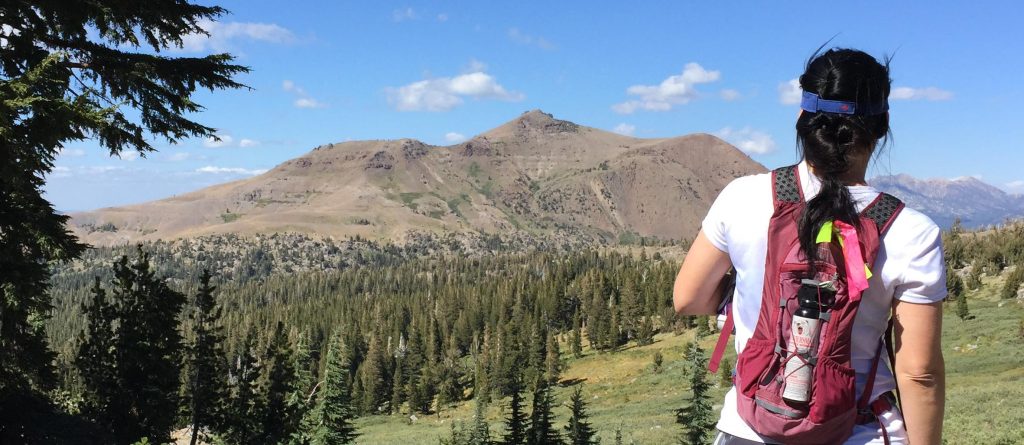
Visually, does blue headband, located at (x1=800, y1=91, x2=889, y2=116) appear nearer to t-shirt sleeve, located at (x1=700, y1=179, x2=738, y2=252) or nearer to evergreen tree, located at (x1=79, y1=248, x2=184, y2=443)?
t-shirt sleeve, located at (x1=700, y1=179, x2=738, y2=252)

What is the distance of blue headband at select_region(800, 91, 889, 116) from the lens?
2.89 metres

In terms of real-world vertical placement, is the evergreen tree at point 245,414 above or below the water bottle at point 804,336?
below

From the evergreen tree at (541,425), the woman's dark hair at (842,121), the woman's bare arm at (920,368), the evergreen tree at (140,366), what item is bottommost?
the evergreen tree at (541,425)

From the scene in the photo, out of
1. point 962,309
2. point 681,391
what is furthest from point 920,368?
point 962,309

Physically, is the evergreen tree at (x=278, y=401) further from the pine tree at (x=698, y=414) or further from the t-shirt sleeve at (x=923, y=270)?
the t-shirt sleeve at (x=923, y=270)

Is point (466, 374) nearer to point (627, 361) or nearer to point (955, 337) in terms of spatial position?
point (627, 361)

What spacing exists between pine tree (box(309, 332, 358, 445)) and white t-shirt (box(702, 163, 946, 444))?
27484 millimetres

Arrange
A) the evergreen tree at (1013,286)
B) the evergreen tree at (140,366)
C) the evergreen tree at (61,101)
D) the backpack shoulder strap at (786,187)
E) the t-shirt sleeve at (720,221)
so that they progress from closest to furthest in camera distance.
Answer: the backpack shoulder strap at (786,187) → the t-shirt sleeve at (720,221) → the evergreen tree at (61,101) → the evergreen tree at (140,366) → the evergreen tree at (1013,286)

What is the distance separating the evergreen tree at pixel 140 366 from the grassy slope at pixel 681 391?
26.2 m

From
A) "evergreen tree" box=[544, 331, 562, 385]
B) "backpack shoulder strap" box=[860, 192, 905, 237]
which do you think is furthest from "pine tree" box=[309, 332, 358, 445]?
"evergreen tree" box=[544, 331, 562, 385]

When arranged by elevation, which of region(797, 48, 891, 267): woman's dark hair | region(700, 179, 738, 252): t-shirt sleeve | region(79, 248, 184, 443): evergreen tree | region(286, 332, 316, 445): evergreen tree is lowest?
region(286, 332, 316, 445): evergreen tree

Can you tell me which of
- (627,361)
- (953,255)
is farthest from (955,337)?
(953,255)

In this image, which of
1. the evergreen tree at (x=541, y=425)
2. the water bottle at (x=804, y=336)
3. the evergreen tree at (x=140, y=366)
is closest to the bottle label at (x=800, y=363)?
the water bottle at (x=804, y=336)

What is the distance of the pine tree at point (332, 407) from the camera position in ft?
94.4
